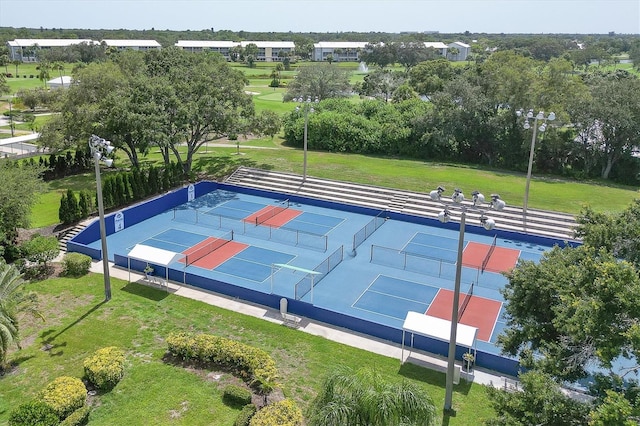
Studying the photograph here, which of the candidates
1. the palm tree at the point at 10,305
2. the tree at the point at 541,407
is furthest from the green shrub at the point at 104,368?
the tree at the point at 541,407

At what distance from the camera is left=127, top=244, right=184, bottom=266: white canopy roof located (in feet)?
80.3

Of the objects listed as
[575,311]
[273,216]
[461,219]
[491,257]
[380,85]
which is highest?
[380,85]

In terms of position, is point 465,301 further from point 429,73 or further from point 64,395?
point 429,73

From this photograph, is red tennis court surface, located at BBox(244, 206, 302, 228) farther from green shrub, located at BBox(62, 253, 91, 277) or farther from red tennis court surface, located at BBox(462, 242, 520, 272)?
red tennis court surface, located at BBox(462, 242, 520, 272)

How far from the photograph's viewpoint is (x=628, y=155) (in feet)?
146

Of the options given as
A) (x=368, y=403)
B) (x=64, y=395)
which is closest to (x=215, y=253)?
(x=64, y=395)

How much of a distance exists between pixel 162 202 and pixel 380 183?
1673cm

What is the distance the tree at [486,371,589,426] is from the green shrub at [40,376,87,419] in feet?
40.2

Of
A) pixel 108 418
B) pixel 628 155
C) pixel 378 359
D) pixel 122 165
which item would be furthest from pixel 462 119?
pixel 108 418

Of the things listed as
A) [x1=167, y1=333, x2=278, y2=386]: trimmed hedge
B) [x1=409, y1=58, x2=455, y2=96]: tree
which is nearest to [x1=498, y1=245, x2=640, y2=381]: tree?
[x1=167, y1=333, x2=278, y2=386]: trimmed hedge

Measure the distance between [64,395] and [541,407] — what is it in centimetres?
1371

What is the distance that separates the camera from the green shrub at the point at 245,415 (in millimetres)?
15141

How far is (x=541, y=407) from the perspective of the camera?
457 inches

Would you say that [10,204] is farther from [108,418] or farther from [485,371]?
[485,371]
